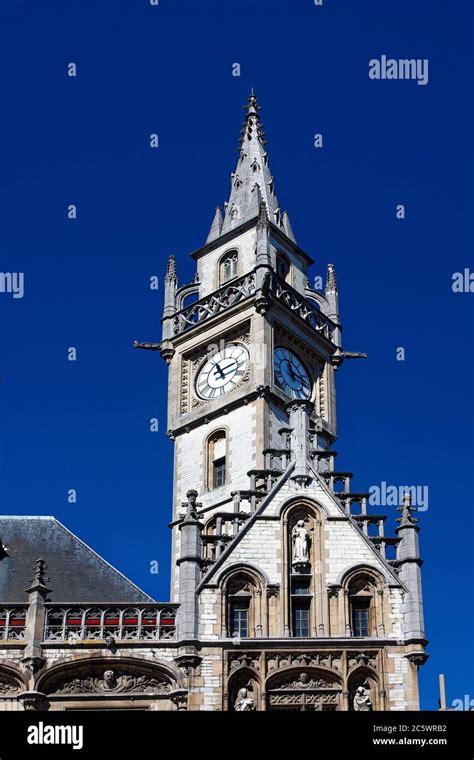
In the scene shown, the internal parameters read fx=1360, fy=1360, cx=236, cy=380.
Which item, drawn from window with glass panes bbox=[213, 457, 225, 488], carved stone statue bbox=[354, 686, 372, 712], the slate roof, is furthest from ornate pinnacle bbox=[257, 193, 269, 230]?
carved stone statue bbox=[354, 686, 372, 712]

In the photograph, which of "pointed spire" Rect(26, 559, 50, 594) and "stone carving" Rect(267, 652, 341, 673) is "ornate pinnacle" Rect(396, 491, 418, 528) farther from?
"pointed spire" Rect(26, 559, 50, 594)

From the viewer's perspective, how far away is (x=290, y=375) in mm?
41469

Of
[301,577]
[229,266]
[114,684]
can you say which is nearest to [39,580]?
[114,684]

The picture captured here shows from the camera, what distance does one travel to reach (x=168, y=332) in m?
43.3

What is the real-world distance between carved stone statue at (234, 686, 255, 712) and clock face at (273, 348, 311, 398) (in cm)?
1188

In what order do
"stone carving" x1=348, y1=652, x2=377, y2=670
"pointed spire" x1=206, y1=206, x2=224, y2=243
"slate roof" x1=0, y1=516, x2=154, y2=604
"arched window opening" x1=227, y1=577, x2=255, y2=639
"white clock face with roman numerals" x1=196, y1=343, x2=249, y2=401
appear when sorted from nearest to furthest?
1. "stone carving" x1=348, y1=652, x2=377, y2=670
2. "arched window opening" x1=227, y1=577, x2=255, y2=639
3. "slate roof" x1=0, y1=516, x2=154, y2=604
4. "white clock face with roman numerals" x1=196, y1=343, x2=249, y2=401
5. "pointed spire" x1=206, y1=206, x2=224, y2=243

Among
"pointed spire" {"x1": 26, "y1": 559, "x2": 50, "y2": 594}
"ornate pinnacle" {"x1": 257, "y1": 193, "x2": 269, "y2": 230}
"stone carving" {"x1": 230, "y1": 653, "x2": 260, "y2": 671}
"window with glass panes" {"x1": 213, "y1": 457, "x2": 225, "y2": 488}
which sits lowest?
"stone carving" {"x1": 230, "y1": 653, "x2": 260, "y2": 671}

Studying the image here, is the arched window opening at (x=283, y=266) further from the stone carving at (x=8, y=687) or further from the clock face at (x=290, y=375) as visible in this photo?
the stone carving at (x=8, y=687)

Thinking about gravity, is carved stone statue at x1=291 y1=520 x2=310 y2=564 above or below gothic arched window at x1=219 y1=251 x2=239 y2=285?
below

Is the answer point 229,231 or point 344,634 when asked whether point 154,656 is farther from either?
point 229,231

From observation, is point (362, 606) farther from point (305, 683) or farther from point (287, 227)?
point (287, 227)

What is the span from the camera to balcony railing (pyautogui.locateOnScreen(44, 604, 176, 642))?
31203mm
